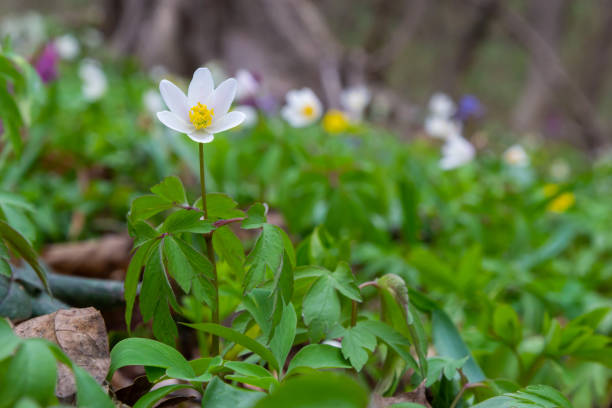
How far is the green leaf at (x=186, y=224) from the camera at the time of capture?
67cm

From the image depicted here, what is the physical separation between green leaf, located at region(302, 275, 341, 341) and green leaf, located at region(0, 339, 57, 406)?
1.08ft

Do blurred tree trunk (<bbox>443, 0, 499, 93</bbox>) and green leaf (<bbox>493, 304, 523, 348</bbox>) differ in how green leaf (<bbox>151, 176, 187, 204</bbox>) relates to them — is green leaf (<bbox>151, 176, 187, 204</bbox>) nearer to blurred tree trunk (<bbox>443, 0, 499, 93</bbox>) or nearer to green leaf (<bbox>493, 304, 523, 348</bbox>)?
green leaf (<bbox>493, 304, 523, 348</bbox>)

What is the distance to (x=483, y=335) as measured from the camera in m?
1.05

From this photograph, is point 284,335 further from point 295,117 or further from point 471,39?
point 471,39

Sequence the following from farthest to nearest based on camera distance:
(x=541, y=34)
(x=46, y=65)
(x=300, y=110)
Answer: (x=541, y=34), (x=300, y=110), (x=46, y=65)

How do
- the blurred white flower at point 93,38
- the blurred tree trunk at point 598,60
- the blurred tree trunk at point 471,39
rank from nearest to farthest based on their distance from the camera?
the blurred white flower at point 93,38 → the blurred tree trunk at point 471,39 → the blurred tree trunk at point 598,60

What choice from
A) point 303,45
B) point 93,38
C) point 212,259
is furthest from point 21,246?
point 93,38

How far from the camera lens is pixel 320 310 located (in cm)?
71

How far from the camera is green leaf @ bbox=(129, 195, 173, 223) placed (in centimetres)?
69

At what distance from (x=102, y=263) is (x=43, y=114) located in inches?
36.2

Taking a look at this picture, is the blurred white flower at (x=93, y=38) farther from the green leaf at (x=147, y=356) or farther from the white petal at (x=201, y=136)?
the green leaf at (x=147, y=356)

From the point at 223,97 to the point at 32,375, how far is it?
442 mm

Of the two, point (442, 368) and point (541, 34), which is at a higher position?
point (541, 34)

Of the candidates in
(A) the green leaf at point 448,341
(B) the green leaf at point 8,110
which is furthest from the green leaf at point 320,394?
(B) the green leaf at point 8,110
